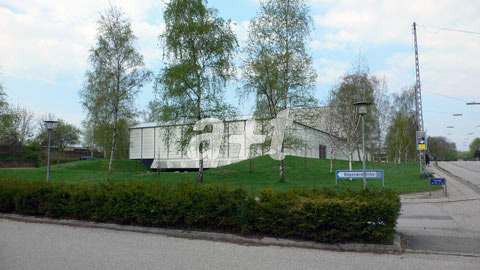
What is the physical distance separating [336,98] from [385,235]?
2797 centimetres

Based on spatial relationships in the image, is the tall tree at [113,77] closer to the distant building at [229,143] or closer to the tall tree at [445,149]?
the distant building at [229,143]

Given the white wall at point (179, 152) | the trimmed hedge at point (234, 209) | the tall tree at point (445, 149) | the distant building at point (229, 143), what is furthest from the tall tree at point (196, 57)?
the tall tree at point (445, 149)

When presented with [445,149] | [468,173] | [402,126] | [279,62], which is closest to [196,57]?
[279,62]

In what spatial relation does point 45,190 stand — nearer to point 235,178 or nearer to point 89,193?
point 89,193

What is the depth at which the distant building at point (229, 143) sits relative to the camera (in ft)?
81.1

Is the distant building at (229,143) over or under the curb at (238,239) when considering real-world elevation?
over

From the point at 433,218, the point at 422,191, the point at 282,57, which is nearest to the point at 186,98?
the point at 282,57

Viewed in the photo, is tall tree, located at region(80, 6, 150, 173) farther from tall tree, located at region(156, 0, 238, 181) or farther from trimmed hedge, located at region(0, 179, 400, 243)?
trimmed hedge, located at region(0, 179, 400, 243)

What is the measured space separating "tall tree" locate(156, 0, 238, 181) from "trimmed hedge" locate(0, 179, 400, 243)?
1309cm

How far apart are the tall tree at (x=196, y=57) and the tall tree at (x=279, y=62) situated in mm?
1774

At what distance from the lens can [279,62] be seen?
24625mm

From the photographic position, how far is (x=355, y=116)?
3291 centimetres

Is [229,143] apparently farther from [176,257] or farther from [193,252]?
[176,257]

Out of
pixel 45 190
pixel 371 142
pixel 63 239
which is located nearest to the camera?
pixel 63 239
